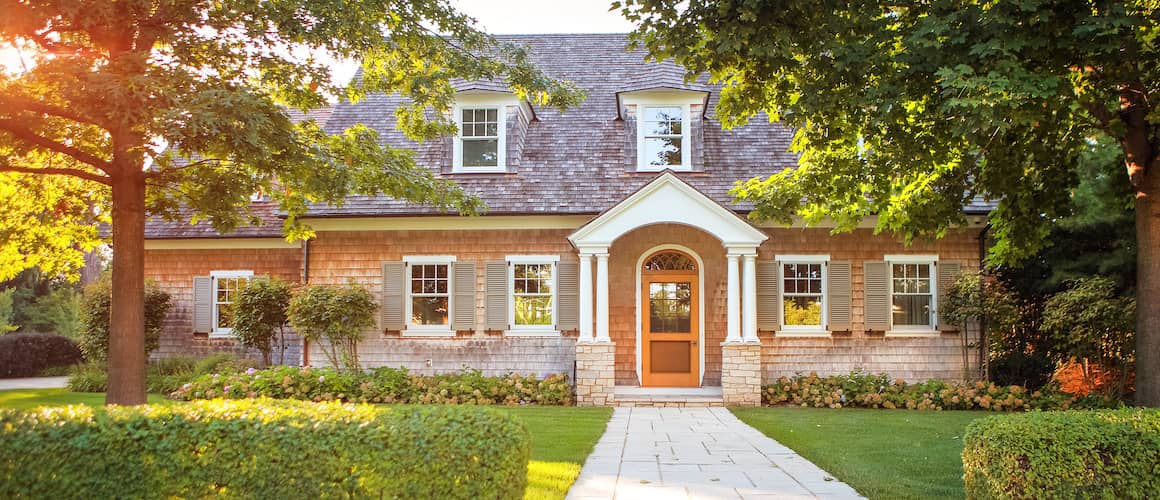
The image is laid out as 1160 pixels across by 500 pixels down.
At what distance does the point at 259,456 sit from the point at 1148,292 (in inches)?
313

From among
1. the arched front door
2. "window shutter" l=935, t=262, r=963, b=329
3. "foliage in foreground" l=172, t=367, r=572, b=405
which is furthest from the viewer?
the arched front door

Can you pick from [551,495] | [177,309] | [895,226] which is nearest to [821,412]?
[895,226]

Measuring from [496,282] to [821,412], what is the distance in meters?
6.42

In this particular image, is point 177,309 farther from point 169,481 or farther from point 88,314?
point 169,481

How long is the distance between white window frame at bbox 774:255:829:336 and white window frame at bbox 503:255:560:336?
4246 millimetres

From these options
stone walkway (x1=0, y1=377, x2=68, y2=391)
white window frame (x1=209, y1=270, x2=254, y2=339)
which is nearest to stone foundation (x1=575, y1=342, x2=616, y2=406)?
white window frame (x1=209, y1=270, x2=254, y2=339)

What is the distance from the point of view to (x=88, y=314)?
55.2ft

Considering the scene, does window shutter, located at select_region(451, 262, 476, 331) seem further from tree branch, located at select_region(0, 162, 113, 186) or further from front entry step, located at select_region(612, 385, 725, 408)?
tree branch, located at select_region(0, 162, 113, 186)

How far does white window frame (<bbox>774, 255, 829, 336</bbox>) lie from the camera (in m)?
15.6

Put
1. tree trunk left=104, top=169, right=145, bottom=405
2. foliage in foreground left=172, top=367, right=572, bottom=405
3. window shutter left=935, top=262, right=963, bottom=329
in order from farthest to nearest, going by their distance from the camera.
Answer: window shutter left=935, top=262, right=963, bottom=329 < foliage in foreground left=172, top=367, right=572, bottom=405 < tree trunk left=104, top=169, right=145, bottom=405

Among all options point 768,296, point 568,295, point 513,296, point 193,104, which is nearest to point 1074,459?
point 193,104

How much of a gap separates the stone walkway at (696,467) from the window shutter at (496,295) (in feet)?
15.5

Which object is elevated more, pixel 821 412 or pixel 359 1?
pixel 359 1

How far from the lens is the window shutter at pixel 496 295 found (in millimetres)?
15844
